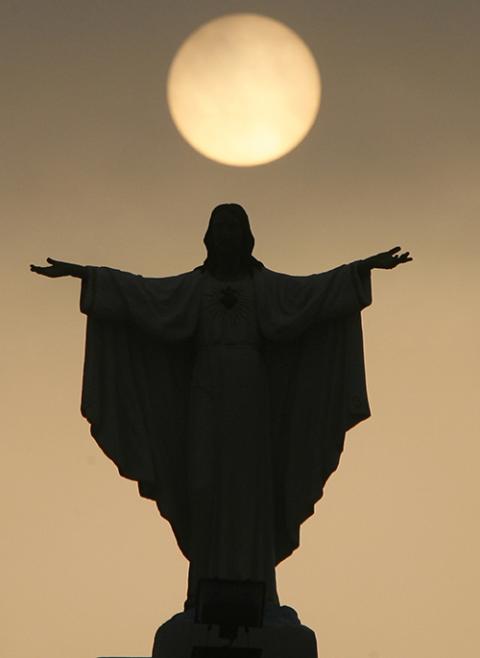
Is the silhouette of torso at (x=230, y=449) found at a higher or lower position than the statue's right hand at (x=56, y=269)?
lower

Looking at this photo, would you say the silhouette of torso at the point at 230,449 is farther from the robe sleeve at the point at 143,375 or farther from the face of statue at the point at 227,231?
the face of statue at the point at 227,231

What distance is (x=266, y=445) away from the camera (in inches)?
669

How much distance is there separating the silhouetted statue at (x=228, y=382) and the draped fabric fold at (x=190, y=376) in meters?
0.02

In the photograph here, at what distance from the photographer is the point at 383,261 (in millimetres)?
17078

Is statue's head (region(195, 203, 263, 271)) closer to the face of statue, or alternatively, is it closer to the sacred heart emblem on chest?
the face of statue

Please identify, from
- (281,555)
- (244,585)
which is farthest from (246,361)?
(244,585)

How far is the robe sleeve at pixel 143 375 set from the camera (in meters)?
17.1

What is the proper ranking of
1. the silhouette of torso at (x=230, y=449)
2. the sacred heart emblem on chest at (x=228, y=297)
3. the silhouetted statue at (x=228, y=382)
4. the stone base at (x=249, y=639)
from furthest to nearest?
the sacred heart emblem on chest at (x=228, y=297) → the silhouetted statue at (x=228, y=382) → the silhouette of torso at (x=230, y=449) → the stone base at (x=249, y=639)

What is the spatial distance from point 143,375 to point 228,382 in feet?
3.83

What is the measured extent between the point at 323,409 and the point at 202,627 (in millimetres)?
2980

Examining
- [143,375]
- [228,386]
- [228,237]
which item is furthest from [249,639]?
[228,237]

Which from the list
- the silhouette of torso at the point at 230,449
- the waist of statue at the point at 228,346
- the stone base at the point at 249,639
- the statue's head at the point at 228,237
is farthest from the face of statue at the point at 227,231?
the stone base at the point at 249,639

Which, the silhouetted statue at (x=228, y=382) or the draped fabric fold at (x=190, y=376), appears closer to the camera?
the silhouetted statue at (x=228, y=382)

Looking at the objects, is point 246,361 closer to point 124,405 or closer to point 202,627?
point 124,405
